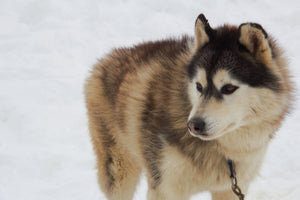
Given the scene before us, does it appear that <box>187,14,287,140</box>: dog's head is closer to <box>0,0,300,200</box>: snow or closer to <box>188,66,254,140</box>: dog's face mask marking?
<box>188,66,254,140</box>: dog's face mask marking

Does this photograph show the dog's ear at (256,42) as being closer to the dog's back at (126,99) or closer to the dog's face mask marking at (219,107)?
the dog's face mask marking at (219,107)

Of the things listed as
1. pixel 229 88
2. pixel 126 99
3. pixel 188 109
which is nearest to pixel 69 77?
pixel 126 99

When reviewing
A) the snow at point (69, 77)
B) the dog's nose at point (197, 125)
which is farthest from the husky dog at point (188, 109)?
the snow at point (69, 77)

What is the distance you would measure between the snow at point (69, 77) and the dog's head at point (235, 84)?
46 cm

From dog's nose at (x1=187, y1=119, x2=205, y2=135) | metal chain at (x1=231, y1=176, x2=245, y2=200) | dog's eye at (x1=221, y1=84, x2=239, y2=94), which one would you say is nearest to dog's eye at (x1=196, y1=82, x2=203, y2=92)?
dog's eye at (x1=221, y1=84, x2=239, y2=94)

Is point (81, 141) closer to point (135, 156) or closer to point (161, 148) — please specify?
point (135, 156)

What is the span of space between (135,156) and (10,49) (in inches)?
201

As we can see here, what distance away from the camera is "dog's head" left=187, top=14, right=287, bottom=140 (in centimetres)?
223

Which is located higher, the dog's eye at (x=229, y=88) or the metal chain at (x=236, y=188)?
the dog's eye at (x=229, y=88)

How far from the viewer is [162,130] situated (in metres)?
2.73

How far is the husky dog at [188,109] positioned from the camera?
229 cm

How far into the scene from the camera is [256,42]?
2.34 m

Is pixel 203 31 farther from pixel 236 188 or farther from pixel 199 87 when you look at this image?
pixel 236 188

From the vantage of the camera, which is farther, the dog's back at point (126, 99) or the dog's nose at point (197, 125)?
the dog's back at point (126, 99)
